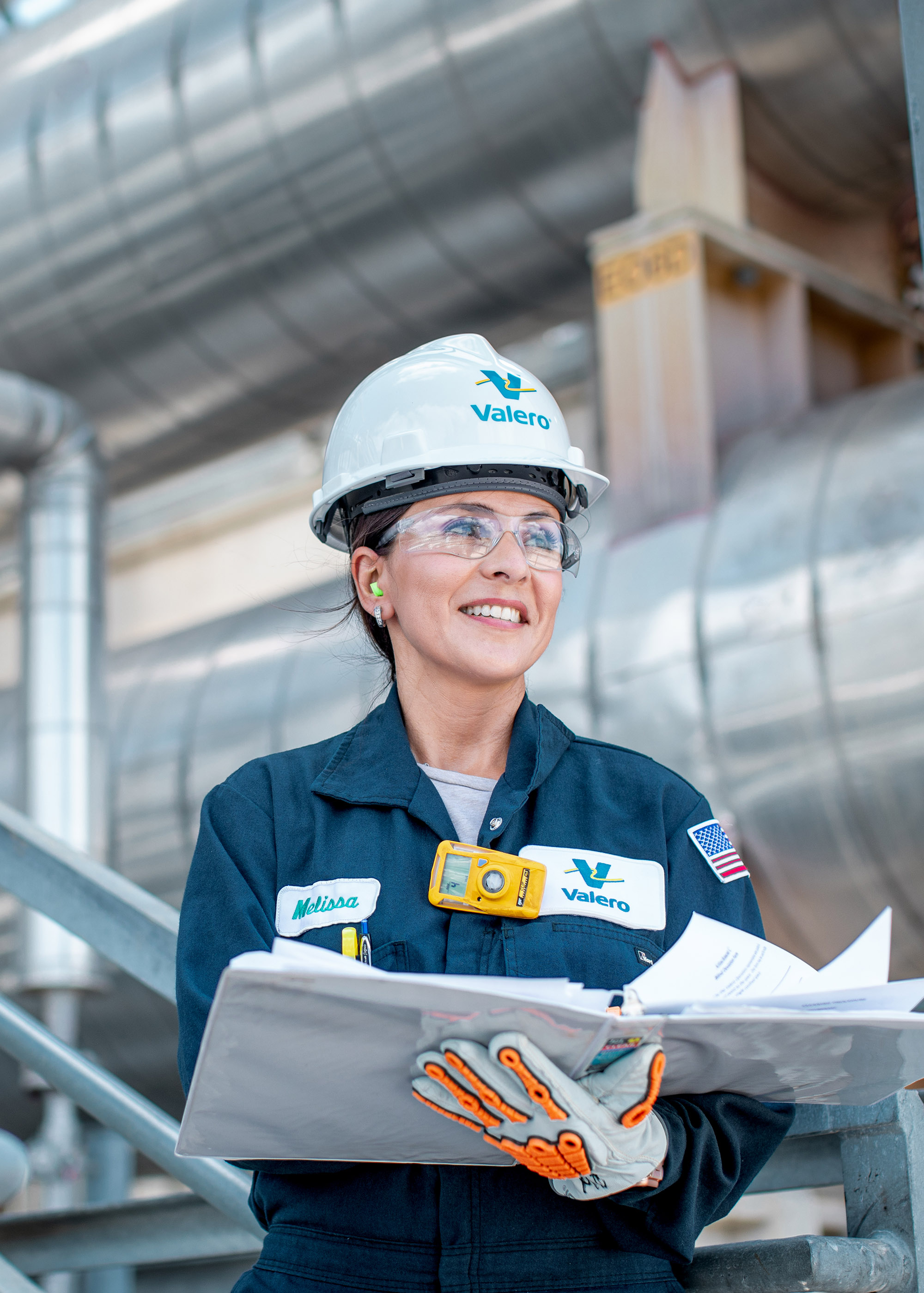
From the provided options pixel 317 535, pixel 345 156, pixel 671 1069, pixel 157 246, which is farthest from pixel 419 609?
pixel 157 246

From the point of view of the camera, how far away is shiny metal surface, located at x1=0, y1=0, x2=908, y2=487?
3984 mm

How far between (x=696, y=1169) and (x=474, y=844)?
1.12 feet

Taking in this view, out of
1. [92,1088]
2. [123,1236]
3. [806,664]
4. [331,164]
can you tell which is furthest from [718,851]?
[331,164]

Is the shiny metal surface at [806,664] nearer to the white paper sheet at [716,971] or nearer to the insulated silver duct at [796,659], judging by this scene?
the insulated silver duct at [796,659]

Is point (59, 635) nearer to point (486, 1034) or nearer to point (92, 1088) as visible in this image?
point (92, 1088)

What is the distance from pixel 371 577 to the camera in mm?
1506

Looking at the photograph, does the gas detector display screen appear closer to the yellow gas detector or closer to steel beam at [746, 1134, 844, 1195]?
the yellow gas detector

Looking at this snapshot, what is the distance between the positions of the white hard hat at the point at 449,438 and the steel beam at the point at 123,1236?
112 centimetres

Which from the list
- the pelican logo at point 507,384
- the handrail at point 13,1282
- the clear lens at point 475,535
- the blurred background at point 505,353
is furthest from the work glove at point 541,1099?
the blurred background at point 505,353

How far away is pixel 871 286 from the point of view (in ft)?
15.5

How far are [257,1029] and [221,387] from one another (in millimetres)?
4365

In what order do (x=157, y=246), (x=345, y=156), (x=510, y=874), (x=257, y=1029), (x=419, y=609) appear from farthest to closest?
(x=157, y=246), (x=345, y=156), (x=419, y=609), (x=510, y=874), (x=257, y=1029)

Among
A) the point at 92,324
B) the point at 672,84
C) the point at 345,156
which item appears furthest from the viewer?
the point at 92,324

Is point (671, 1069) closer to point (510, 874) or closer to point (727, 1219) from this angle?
point (510, 874)
